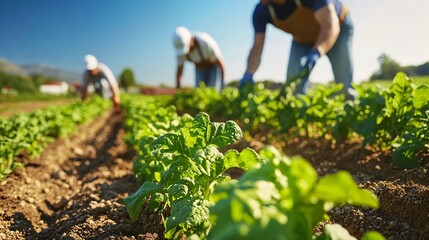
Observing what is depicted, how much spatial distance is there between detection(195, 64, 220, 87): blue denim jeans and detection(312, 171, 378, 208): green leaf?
27.5 ft

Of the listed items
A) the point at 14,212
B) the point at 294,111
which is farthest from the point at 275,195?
the point at 294,111

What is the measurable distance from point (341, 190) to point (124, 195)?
219 centimetres

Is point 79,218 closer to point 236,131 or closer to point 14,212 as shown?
point 14,212

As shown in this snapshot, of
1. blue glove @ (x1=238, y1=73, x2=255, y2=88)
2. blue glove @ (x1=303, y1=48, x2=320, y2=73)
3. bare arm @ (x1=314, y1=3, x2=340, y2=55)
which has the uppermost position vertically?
bare arm @ (x1=314, y1=3, x2=340, y2=55)

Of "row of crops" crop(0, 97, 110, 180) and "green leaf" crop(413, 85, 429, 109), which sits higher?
"green leaf" crop(413, 85, 429, 109)

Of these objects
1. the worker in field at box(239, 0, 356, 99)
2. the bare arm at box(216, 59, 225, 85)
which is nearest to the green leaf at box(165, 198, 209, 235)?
the worker in field at box(239, 0, 356, 99)

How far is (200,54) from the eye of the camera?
8641 millimetres

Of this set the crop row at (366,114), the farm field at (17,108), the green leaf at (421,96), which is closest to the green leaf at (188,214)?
the crop row at (366,114)

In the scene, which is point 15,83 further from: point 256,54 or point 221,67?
point 256,54

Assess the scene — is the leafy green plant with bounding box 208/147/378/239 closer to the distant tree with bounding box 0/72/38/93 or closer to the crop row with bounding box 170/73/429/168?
the crop row with bounding box 170/73/429/168

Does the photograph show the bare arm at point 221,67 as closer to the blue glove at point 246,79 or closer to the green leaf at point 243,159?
the blue glove at point 246,79

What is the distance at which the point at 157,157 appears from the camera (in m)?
2.35

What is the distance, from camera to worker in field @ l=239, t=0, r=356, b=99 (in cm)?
436

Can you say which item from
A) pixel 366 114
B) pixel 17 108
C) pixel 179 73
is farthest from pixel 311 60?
pixel 17 108
